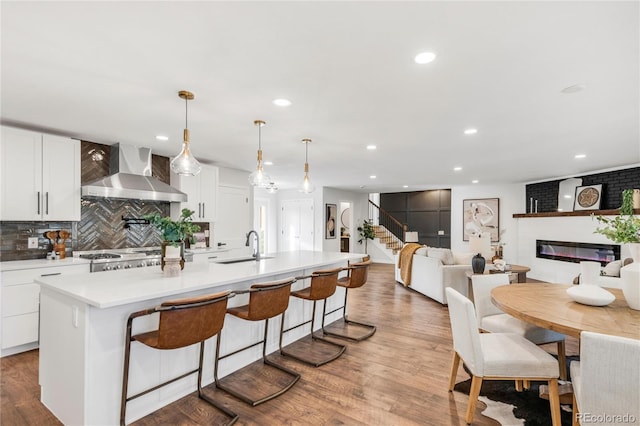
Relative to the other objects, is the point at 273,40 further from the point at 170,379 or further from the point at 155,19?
the point at 170,379

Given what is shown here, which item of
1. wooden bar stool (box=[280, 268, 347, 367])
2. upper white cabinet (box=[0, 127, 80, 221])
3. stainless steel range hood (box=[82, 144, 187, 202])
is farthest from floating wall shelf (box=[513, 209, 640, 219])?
upper white cabinet (box=[0, 127, 80, 221])

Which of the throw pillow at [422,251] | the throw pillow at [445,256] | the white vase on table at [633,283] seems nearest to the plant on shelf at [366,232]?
the throw pillow at [422,251]

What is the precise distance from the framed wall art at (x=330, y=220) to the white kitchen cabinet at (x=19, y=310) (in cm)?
686

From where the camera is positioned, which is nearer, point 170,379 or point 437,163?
point 170,379

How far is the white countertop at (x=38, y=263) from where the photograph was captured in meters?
3.34

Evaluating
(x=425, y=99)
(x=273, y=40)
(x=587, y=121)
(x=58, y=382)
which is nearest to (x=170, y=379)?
A: (x=58, y=382)

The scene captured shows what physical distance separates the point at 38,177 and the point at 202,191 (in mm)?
2186

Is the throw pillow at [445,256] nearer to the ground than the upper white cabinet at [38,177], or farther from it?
nearer to the ground

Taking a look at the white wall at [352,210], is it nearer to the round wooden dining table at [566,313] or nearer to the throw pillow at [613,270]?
the throw pillow at [613,270]

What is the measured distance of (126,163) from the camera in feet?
14.6

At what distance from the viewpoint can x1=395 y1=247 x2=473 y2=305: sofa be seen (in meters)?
5.26

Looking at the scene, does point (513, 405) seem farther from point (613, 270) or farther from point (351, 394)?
point (613, 270)

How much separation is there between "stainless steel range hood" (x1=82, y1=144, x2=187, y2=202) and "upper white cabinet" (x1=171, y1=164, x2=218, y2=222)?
1.56ft

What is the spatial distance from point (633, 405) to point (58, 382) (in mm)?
3257
